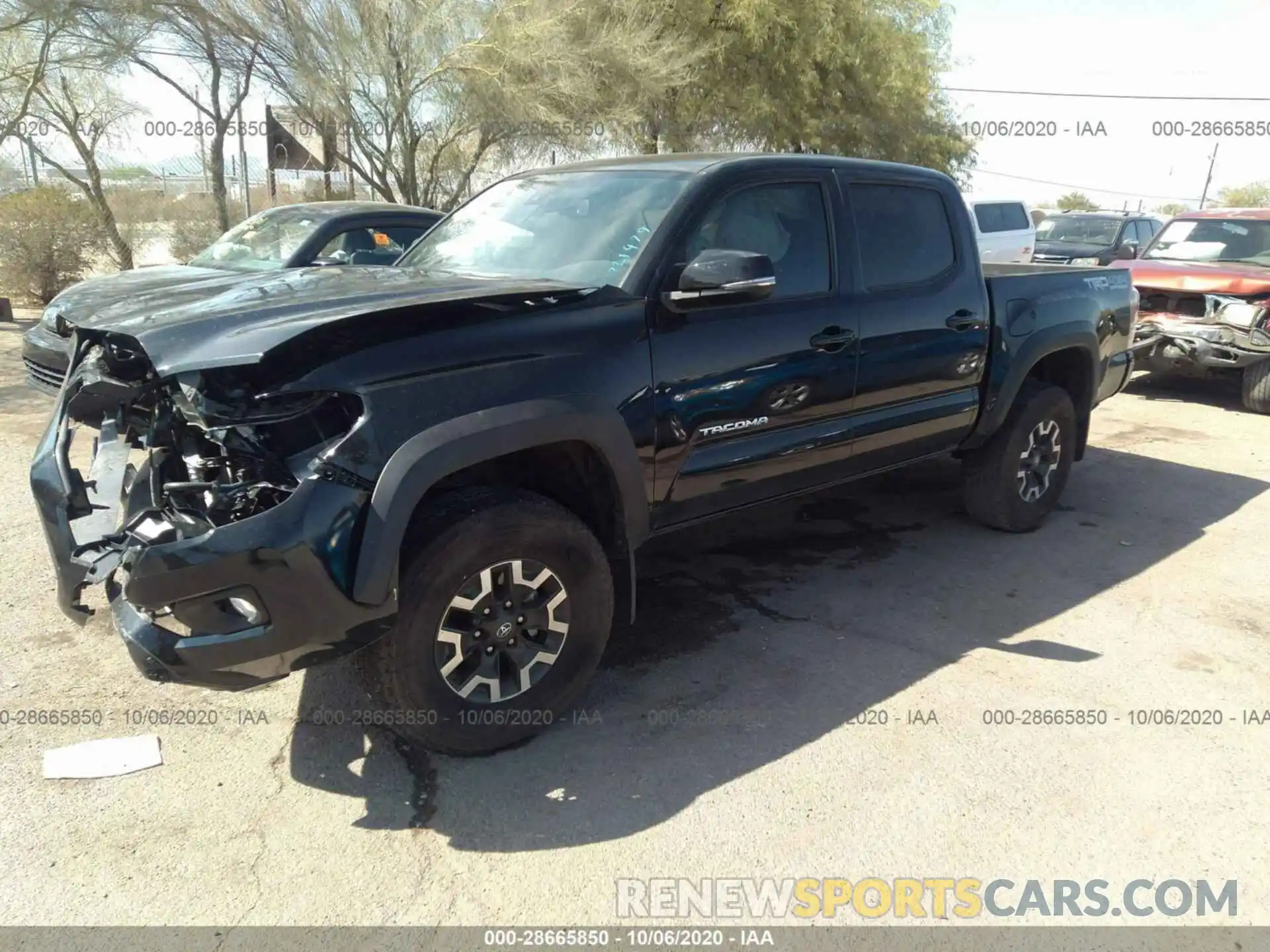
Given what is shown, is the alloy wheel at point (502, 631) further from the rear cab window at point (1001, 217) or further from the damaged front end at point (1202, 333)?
the rear cab window at point (1001, 217)

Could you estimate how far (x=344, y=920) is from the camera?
244cm

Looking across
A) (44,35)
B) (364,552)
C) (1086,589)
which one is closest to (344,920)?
(364,552)

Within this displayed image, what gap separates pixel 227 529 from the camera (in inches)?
97.8

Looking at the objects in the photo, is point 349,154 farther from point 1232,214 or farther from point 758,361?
point 758,361

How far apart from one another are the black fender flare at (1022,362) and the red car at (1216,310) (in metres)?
4.10

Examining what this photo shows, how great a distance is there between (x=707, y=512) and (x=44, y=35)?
13540 mm

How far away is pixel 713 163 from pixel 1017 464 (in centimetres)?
268

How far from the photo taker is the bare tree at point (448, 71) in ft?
49.1

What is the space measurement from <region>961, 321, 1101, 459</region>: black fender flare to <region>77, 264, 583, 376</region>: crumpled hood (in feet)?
8.90

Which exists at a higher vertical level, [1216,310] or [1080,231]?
[1080,231]

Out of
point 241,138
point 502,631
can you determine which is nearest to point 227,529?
point 502,631

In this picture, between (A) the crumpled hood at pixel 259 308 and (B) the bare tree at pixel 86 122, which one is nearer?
(A) the crumpled hood at pixel 259 308

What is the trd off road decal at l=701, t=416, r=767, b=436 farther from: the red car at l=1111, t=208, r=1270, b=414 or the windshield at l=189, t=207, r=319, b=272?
the red car at l=1111, t=208, r=1270, b=414

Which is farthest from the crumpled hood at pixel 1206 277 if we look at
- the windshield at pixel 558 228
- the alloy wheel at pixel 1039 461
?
the windshield at pixel 558 228
